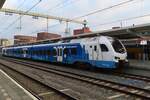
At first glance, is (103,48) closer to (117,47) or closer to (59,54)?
(117,47)

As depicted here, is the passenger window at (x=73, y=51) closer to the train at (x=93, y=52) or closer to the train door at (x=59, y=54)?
the train at (x=93, y=52)

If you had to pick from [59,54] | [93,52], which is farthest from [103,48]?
[59,54]

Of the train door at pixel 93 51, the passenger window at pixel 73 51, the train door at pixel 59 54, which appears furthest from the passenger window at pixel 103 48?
the train door at pixel 59 54

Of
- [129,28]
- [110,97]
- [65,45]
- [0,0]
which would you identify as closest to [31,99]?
[110,97]

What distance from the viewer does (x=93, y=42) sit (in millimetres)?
20578

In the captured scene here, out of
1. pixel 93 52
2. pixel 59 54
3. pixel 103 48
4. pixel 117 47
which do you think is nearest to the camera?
pixel 103 48

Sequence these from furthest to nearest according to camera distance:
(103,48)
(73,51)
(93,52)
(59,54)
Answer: (59,54), (73,51), (93,52), (103,48)

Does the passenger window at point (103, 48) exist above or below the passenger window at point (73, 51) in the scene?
above

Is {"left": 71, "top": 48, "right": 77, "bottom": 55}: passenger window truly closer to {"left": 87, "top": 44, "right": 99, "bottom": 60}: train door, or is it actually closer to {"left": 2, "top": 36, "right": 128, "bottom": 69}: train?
{"left": 2, "top": 36, "right": 128, "bottom": 69}: train

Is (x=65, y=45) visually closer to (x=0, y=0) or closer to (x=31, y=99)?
(x=0, y=0)

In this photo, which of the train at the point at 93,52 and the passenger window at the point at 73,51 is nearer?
the train at the point at 93,52

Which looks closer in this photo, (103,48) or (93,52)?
(103,48)

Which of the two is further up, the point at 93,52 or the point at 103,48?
the point at 103,48

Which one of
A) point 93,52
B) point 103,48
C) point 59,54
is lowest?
point 59,54
